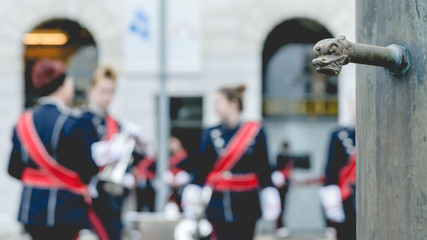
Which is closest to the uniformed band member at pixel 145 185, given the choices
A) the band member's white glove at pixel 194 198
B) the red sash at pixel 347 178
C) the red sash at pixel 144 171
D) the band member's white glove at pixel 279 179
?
the red sash at pixel 144 171

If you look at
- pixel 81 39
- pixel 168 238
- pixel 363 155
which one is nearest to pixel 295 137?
pixel 81 39

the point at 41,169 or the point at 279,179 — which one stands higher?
the point at 41,169

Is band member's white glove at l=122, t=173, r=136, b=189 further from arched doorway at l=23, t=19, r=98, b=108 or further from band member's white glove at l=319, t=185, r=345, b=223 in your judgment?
arched doorway at l=23, t=19, r=98, b=108

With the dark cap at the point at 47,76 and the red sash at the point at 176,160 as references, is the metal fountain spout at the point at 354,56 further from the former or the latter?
the red sash at the point at 176,160

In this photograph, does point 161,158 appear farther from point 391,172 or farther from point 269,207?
point 391,172

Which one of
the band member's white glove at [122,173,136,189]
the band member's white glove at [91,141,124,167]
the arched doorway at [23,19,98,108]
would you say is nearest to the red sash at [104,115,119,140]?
the band member's white glove at [122,173,136,189]

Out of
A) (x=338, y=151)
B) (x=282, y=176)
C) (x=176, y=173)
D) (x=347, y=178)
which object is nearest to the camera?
(x=347, y=178)

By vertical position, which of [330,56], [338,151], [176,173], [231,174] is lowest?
[176,173]

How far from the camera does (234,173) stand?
6559 millimetres

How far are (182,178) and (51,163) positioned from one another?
8669mm

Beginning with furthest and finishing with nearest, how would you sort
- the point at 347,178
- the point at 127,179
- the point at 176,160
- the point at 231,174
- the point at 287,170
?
the point at 287,170
the point at 176,160
the point at 127,179
the point at 347,178
the point at 231,174

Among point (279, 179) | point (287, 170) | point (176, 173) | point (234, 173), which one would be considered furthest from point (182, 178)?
point (234, 173)

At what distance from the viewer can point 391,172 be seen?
1.20 metres

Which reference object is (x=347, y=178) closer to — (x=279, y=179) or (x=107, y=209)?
(x=107, y=209)
